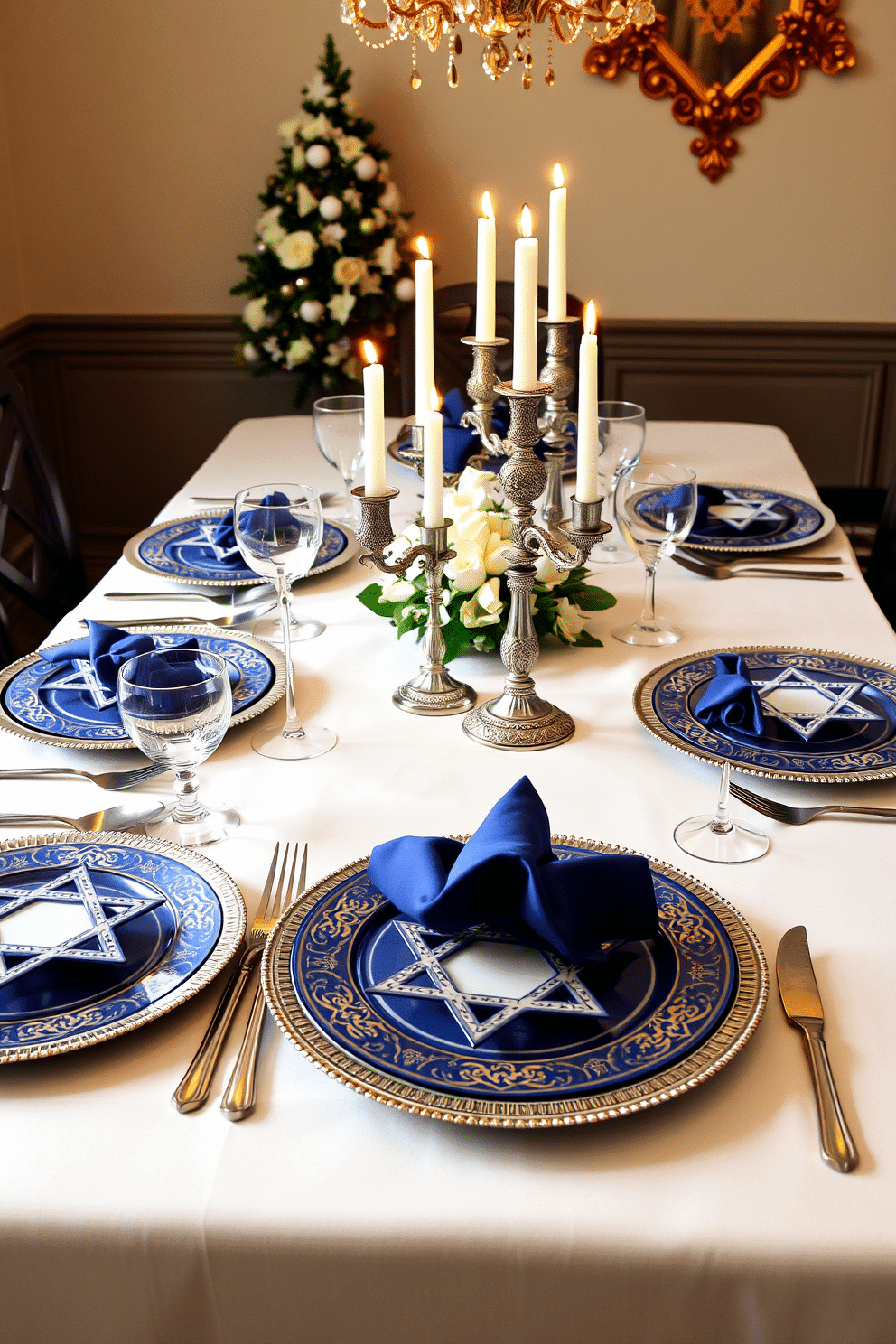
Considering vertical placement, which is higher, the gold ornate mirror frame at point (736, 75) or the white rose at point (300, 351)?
the gold ornate mirror frame at point (736, 75)

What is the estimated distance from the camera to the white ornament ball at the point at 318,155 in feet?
10.4

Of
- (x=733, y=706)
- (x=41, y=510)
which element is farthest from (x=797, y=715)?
(x=41, y=510)

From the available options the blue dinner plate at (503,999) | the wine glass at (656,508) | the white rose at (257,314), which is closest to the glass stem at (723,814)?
the blue dinner plate at (503,999)

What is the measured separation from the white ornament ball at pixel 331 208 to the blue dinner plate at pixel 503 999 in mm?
2651

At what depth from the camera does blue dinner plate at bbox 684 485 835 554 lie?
1766 mm

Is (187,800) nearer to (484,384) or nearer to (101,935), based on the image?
(101,935)

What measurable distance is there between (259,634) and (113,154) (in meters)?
2.60

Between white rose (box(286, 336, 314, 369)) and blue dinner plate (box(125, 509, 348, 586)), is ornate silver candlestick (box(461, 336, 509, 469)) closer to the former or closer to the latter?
blue dinner plate (box(125, 509, 348, 586))

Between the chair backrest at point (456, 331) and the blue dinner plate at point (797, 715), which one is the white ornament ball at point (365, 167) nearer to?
the chair backrest at point (456, 331)

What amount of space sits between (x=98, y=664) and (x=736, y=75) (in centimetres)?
287

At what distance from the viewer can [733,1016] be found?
0.78 meters

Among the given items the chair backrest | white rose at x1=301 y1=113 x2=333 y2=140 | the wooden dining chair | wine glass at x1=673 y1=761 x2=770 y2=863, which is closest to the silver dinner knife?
wine glass at x1=673 y1=761 x2=770 y2=863

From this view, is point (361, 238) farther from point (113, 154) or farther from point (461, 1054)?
point (461, 1054)

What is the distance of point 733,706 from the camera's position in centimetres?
121
